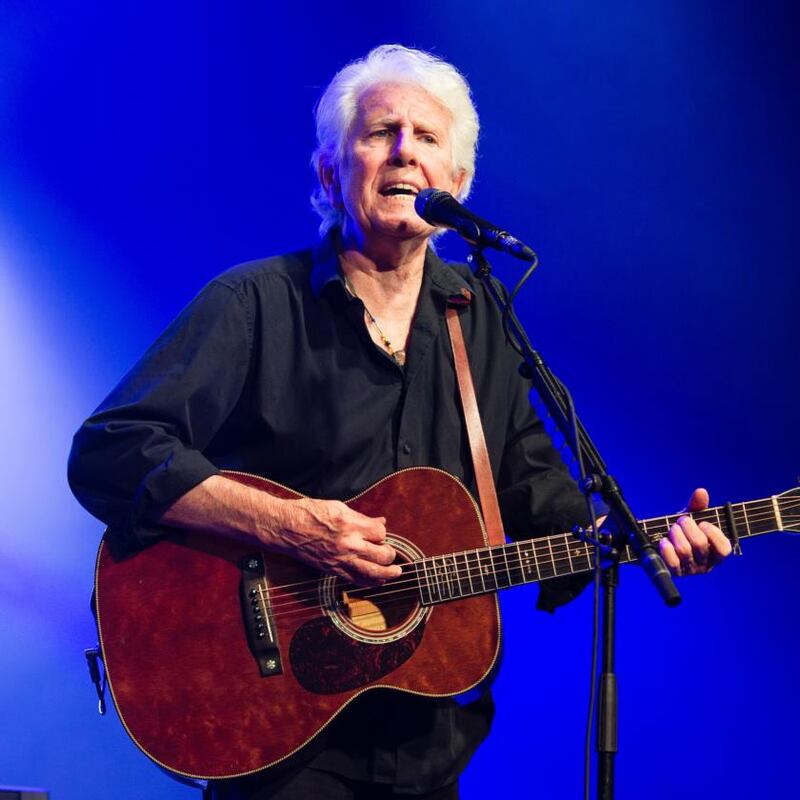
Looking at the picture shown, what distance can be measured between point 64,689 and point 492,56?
3.02m

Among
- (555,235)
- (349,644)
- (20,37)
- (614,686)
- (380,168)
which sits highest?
(20,37)

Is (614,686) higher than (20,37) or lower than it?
lower

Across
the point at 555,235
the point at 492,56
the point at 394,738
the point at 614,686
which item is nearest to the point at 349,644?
the point at 394,738

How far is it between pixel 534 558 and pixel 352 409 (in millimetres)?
640

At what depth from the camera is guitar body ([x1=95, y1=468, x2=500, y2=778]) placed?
252cm

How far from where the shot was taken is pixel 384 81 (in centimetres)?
318

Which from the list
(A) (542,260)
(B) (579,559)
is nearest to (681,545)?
(B) (579,559)

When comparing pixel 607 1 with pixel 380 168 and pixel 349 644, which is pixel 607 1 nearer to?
pixel 380 168

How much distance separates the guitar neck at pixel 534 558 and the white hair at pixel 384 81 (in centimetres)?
116

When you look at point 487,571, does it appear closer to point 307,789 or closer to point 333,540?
point 333,540

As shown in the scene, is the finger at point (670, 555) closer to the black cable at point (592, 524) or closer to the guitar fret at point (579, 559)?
the guitar fret at point (579, 559)

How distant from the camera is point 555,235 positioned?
421cm

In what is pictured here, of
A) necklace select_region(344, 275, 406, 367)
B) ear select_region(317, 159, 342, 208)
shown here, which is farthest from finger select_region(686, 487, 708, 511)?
ear select_region(317, 159, 342, 208)

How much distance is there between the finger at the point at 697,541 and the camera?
8.32 feet
